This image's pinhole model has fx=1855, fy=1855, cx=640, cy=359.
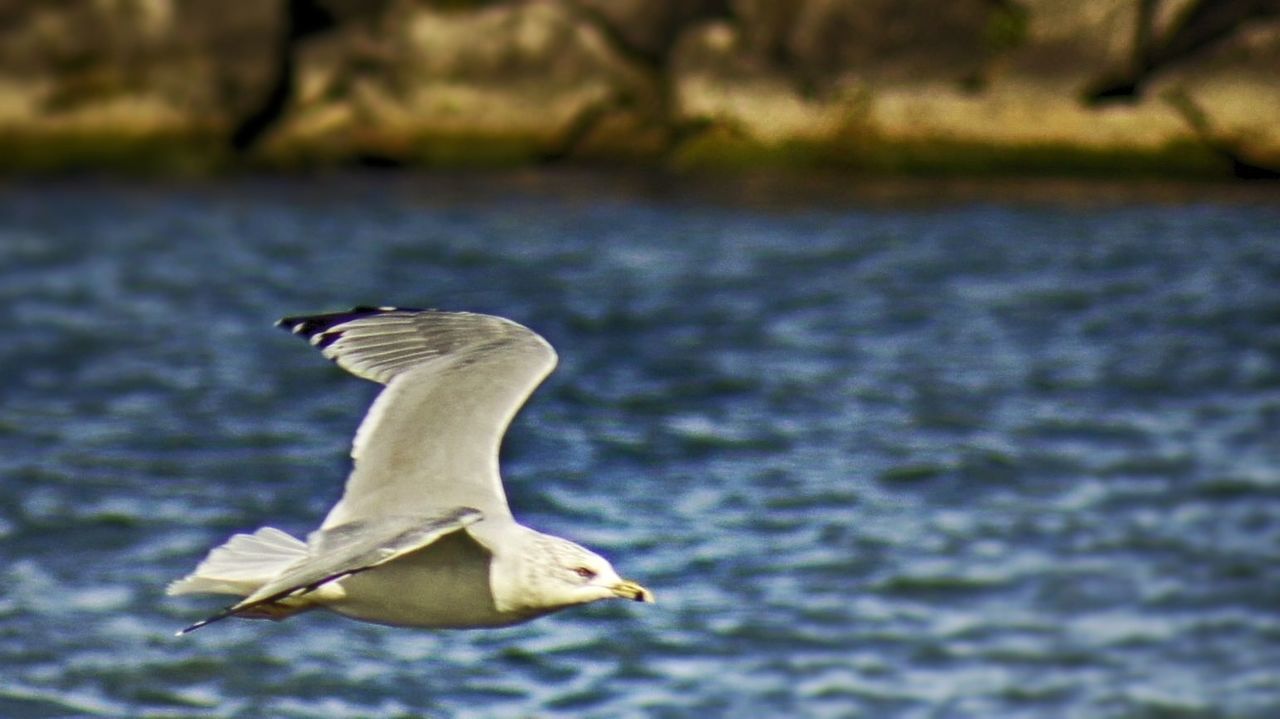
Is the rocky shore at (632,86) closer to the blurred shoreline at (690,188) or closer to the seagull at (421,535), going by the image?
the blurred shoreline at (690,188)

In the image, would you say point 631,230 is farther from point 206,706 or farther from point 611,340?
point 206,706

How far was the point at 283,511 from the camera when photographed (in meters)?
7.98

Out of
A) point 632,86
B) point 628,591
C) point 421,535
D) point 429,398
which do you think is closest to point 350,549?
point 421,535

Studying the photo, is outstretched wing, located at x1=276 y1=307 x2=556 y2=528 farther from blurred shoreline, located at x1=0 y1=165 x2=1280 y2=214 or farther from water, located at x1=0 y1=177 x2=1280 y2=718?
blurred shoreline, located at x1=0 y1=165 x2=1280 y2=214

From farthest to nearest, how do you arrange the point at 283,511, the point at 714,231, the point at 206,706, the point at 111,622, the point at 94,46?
the point at 94,46, the point at 714,231, the point at 283,511, the point at 111,622, the point at 206,706

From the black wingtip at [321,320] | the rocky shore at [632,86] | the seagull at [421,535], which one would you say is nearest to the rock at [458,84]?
the rocky shore at [632,86]

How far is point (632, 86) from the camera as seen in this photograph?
17578mm

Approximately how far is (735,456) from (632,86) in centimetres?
922

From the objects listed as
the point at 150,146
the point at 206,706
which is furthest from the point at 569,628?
the point at 150,146

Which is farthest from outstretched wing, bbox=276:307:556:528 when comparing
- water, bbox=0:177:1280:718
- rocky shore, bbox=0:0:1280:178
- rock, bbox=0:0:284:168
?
rock, bbox=0:0:284:168

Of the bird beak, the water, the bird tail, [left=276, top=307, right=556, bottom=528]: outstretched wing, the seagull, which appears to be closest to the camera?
the seagull

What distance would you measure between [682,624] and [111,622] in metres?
2.08

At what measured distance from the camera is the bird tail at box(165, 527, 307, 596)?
384 centimetres

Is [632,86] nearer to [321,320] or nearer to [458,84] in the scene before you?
[458,84]
